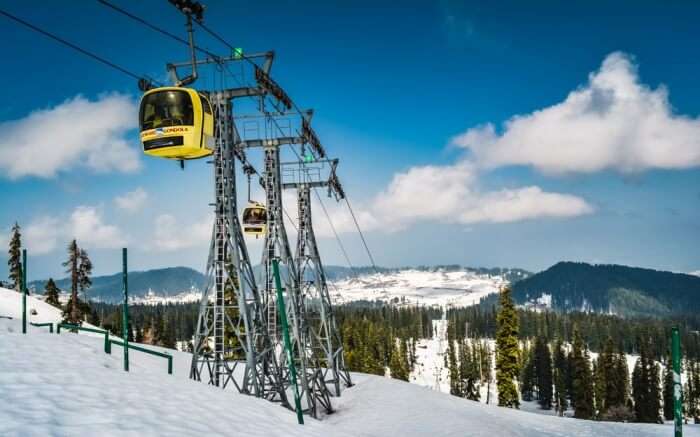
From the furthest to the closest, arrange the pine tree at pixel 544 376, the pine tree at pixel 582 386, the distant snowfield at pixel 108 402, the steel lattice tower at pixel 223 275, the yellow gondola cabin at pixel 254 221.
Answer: the pine tree at pixel 544 376
the pine tree at pixel 582 386
the yellow gondola cabin at pixel 254 221
the steel lattice tower at pixel 223 275
the distant snowfield at pixel 108 402

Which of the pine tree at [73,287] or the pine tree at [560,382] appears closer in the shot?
the pine tree at [73,287]

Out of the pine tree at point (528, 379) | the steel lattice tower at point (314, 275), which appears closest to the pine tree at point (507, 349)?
the steel lattice tower at point (314, 275)

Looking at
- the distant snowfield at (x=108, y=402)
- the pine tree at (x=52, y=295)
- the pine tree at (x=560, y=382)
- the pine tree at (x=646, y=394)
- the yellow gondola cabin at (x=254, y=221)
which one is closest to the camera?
the distant snowfield at (x=108, y=402)

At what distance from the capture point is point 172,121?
14.1 m

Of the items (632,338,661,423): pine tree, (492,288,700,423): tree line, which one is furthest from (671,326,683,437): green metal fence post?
(632,338,661,423): pine tree

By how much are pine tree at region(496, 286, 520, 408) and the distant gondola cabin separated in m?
36.1

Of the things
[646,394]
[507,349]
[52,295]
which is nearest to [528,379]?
[646,394]

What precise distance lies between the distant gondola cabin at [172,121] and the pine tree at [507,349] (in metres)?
36.1

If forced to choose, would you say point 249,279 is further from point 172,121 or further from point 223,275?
point 172,121

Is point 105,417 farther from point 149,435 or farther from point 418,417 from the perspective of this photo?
point 418,417

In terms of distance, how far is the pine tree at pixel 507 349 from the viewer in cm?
4388

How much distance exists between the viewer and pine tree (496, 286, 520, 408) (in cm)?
4388

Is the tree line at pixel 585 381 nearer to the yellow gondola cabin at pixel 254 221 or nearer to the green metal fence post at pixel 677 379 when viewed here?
the yellow gondola cabin at pixel 254 221

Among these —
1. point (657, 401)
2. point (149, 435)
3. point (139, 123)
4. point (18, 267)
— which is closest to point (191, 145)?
point (139, 123)
